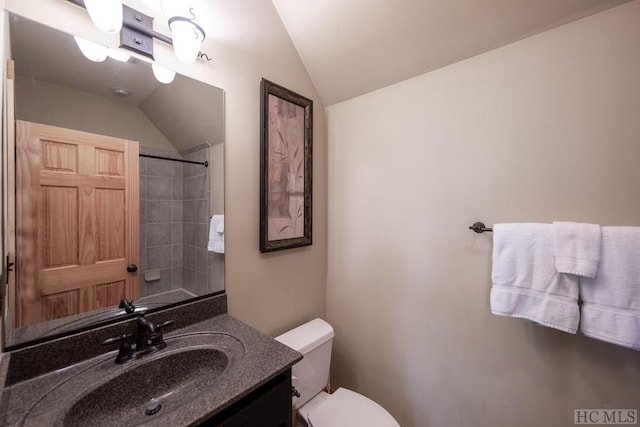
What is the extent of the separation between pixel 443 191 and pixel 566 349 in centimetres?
80

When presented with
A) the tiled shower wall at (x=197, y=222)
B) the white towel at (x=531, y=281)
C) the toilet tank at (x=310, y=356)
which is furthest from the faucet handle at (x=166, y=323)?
the white towel at (x=531, y=281)

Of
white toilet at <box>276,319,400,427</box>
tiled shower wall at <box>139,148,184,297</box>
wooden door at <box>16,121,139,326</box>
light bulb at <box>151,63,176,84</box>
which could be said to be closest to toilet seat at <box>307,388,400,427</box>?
white toilet at <box>276,319,400,427</box>

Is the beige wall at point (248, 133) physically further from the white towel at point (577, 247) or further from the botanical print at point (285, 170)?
the white towel at point (577, 247)

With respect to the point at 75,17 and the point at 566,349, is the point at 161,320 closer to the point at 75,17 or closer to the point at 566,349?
the point at 75,17

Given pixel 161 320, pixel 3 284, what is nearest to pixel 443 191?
pixel 161 320

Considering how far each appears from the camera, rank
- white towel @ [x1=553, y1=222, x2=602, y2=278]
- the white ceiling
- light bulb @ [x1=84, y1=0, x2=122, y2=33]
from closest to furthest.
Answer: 1. light bulb @ [x1=84, y1=0, x2=122, y2=33]
2. white towel @ [x1=553, y1=222, x2=602, y2=278]
3. the white ceiling

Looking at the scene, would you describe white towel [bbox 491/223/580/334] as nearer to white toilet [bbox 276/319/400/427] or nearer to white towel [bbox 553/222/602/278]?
white towel [bbox 553/222/602/278]

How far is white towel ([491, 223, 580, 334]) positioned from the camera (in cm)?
93

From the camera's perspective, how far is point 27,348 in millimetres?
768

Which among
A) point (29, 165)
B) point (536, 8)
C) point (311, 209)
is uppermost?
point (536, 8)

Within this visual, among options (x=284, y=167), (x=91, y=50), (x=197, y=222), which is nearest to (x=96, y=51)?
(x=91, y=50)

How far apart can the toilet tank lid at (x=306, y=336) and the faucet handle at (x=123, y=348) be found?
67 cm

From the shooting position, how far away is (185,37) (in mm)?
954

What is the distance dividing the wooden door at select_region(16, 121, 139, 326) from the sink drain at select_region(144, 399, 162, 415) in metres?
0.38
